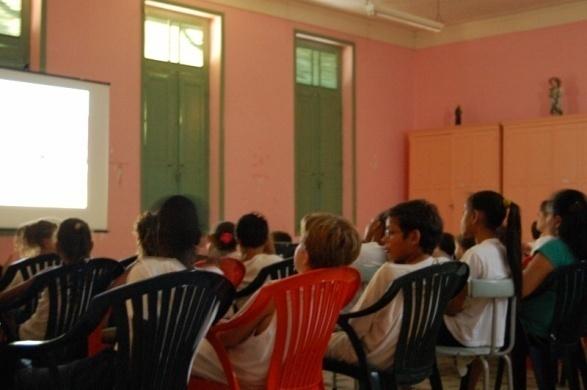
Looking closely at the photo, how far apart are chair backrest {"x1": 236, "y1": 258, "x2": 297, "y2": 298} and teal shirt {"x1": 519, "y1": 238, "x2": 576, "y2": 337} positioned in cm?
105

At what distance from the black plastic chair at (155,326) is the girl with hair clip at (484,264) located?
1392 mm

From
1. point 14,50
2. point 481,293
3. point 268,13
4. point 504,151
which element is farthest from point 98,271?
point 504,151

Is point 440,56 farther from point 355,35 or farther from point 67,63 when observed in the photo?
point 67,63

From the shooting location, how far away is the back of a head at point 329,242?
278 cm

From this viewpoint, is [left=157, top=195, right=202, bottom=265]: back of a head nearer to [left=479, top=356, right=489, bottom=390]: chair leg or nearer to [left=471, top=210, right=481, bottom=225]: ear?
[left=479, top=356, right=489, bottom=390]: chair leg

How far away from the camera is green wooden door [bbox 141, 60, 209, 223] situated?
787 cm

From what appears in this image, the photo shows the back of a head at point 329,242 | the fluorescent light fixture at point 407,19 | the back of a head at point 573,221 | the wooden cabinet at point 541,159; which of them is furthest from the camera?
the wooden cabinet at point 541,159

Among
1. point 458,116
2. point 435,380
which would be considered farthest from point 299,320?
point 458,116

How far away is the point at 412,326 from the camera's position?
2.93 meters

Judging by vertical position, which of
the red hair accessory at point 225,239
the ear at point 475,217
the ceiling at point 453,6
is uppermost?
the ceiling at point 453,6

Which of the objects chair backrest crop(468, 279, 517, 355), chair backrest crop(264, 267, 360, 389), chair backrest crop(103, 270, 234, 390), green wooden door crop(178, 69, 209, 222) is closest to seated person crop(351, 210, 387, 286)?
chair backrest crop(468, 279, 517, 355)

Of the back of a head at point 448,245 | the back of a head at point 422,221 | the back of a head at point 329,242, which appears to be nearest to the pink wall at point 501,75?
the back of a head at point 448,245

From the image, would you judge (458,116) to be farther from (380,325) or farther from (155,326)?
(155,326)

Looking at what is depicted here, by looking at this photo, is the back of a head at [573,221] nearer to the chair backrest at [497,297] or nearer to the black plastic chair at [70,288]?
the chair backrest at [497,297]
